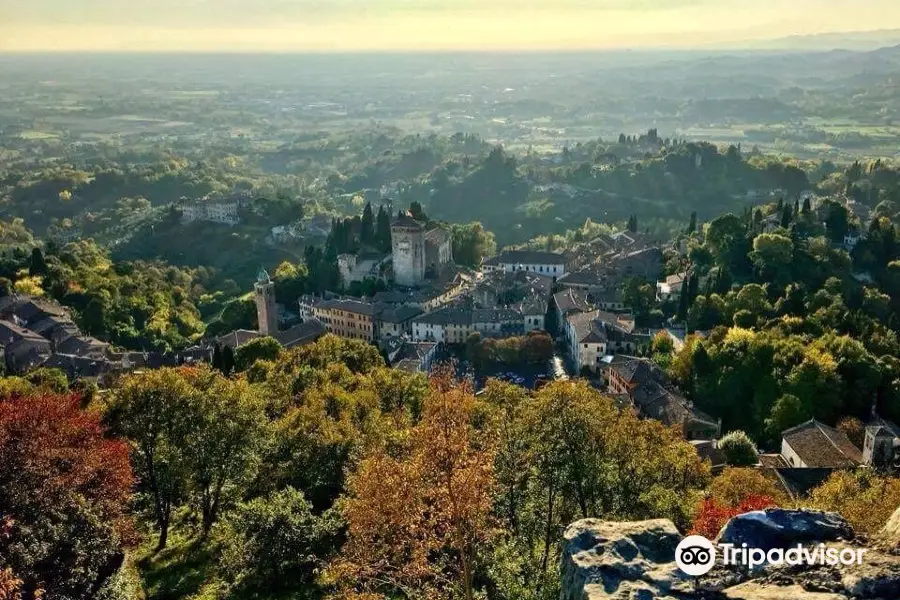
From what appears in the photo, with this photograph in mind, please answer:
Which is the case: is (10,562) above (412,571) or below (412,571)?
below

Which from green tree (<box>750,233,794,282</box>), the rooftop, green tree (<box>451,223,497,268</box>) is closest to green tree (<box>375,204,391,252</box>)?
green tree (<box>451,223,497,268</box>)

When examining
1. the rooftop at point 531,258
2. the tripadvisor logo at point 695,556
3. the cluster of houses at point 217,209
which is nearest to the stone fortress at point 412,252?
the rooftop at point 531,258

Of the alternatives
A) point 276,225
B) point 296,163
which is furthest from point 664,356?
point 296,163

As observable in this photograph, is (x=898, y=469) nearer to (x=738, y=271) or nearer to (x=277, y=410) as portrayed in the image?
(x=277, y=410)

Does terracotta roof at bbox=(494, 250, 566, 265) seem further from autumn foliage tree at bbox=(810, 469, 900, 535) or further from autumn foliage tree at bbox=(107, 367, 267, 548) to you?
autumn foliage tree at bbox=(107, 367, 267, 548)

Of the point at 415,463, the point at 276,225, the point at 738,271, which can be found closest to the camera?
the point at 415,463

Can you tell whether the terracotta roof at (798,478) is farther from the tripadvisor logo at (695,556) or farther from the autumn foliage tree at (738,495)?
the tripadvisor logo at (695,556)

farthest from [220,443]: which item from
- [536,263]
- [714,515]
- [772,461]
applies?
[536,263]
